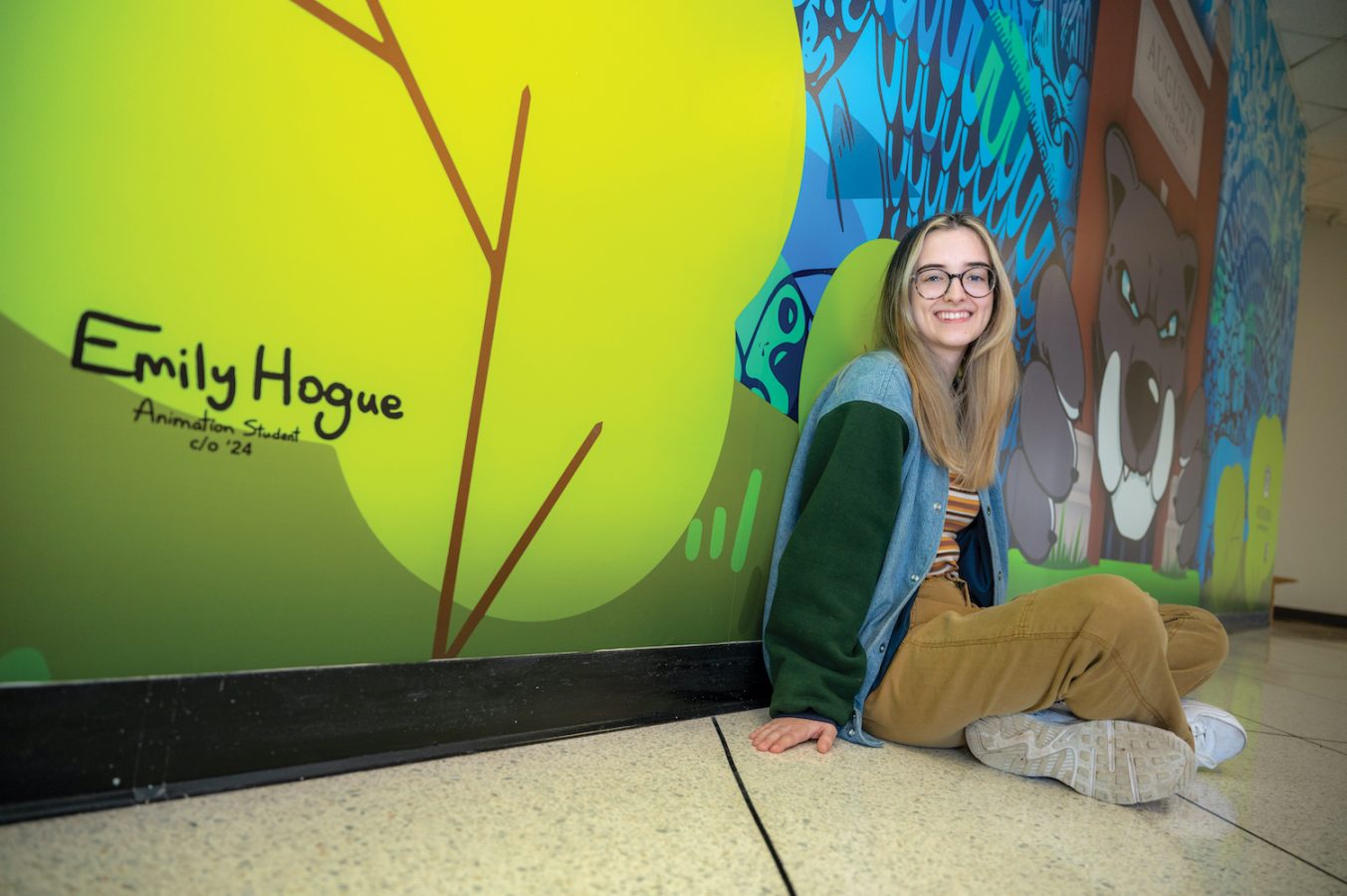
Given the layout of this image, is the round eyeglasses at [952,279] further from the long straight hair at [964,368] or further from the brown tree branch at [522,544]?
the brown tree branch at [522,544]

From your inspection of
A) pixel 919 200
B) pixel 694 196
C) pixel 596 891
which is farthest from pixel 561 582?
pixel 919 200

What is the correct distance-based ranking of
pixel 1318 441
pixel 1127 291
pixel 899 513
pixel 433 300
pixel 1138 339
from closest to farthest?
1. pixel 433 300
2. pixel 899 513
3. pixel 1127 291
4. pixel 1138 339
5. pixel 1318 441

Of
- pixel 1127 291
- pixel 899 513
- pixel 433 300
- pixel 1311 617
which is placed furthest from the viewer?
pixel 1311 617

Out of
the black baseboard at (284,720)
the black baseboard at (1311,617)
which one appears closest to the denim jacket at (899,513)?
the black baseboard at (284,720)

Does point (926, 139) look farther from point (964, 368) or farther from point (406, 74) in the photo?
point (406, 74)

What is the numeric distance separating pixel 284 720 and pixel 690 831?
0.39 metres

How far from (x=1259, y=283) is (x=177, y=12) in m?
4.20

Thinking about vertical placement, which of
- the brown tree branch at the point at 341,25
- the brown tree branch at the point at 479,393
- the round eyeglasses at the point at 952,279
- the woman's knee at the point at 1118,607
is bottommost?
the woman's knee at the point at 1118,607

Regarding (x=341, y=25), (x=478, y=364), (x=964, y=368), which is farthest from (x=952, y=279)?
(x=341, y=25)

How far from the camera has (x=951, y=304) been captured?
4.19 ft

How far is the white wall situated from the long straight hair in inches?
219

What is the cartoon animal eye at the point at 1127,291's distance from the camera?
2319mm

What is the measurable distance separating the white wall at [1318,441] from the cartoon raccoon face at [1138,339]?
3.75m

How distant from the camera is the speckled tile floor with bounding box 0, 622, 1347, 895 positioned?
584 millimetres
